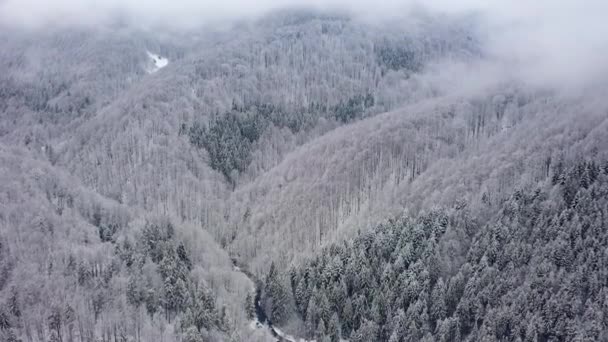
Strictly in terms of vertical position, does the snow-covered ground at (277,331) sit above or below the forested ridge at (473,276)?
below

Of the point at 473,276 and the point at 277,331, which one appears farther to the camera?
the point at 277,331

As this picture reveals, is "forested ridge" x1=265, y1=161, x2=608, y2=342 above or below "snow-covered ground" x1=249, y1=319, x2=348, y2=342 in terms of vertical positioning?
above

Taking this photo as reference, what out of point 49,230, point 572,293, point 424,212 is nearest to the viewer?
point 572,293

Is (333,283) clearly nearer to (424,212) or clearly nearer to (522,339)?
(424,212)

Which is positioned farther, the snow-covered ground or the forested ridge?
the snow-covered ground

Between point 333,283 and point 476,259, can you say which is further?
point 333,283

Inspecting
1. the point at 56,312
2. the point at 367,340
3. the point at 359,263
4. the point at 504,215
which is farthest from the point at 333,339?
the point at 56,312

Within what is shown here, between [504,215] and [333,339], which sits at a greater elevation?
[504,215]

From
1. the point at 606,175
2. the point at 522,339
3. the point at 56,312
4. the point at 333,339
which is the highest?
the point at 606,175

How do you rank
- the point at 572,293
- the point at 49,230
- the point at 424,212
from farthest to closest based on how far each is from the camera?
1. the point at 424,212
2. the point at 49,230
3. the point at 572,293

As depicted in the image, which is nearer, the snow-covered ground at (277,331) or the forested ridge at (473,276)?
the forested ridge at (473,276)

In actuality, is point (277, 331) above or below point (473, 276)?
below
